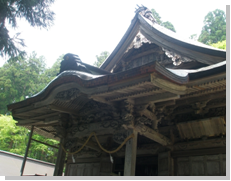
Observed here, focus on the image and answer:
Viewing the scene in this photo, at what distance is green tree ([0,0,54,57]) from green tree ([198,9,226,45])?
62.3ft

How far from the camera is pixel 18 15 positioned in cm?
1297

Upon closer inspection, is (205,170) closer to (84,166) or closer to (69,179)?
(69,179)

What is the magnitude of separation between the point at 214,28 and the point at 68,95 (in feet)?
86.6

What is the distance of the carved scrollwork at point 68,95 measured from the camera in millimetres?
5555

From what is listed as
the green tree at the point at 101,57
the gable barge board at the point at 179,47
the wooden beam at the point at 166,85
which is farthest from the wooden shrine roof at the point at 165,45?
the green tree at the point at 101,57

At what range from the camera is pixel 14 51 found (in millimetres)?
12938

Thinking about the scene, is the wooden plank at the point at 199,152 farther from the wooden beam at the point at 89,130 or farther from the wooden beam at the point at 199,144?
the wooden beam at the point at 89,130

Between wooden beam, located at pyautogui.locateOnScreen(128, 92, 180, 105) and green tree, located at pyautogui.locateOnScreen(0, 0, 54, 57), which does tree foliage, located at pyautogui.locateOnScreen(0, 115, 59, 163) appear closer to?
green tree, located at pyautogui.locateOnScreen(0, 0, 54, 57)

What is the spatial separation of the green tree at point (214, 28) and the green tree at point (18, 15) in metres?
19.0

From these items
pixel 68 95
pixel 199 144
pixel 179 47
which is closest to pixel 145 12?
pixel 179 47

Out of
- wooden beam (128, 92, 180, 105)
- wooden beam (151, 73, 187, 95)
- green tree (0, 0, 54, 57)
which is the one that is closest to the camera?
wooden beam (151, 73, 187, 95)

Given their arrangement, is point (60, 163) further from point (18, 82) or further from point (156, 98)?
point (18, 82)

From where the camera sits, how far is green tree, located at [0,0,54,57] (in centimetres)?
1216

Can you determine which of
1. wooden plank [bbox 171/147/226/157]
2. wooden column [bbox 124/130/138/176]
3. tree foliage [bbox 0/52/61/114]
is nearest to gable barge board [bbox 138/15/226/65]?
wooden plank [bbox 171/147/226/157]
